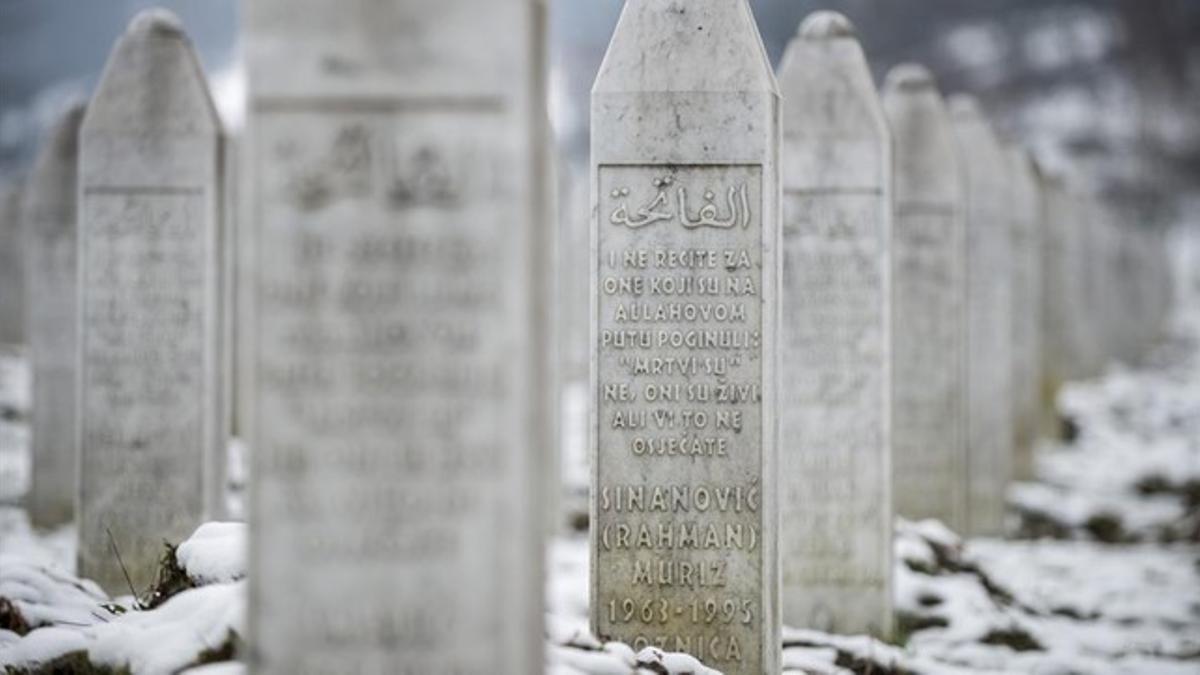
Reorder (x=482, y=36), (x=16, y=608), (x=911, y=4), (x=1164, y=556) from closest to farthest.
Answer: (x=482, y=36)
(x=16, y=608)
(x=1164, y=556)
(x=911, y=4)

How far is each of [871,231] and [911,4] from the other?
5837 centimetres

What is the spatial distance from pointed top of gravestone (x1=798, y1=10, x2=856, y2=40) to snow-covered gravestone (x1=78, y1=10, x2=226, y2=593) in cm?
340

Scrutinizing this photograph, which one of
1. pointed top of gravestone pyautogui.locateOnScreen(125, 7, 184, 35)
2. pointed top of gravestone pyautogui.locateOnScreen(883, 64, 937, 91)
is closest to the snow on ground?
pointed top of gravestone pyautogui.locateOnScreen(883, 64, 937, 91)

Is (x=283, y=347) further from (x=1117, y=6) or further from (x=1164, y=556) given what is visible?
(x=1117, y=6)

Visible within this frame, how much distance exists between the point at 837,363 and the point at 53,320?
675cm

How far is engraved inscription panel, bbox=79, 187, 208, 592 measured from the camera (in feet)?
33.7

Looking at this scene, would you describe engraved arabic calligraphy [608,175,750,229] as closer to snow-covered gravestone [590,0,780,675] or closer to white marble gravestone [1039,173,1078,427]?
snow-covered gravestone [590,0,780,675]

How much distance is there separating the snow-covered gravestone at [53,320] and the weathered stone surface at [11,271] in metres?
10.3

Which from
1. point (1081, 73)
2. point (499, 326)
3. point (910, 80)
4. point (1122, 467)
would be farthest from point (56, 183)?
point (1081, 73)

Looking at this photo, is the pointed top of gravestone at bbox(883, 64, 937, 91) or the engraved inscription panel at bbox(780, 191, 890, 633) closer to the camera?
the engraved inscription panel at bbox(780, 191, 890, 633)

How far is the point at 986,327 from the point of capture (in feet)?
47.7

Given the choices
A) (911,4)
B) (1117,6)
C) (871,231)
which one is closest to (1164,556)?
(871,231)

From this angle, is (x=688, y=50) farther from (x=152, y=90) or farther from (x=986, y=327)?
(x=986, y=327)

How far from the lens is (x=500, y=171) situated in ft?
16.5
